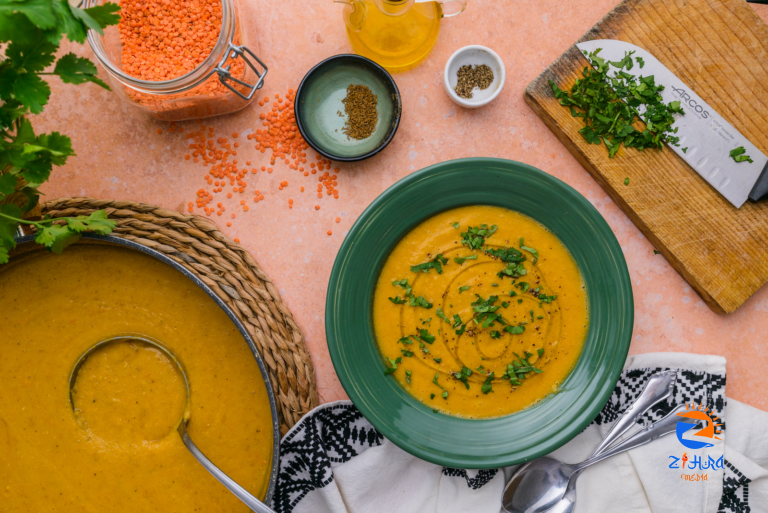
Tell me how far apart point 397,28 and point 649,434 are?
5.70 feet

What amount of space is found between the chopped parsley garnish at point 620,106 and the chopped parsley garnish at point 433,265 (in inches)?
28.6

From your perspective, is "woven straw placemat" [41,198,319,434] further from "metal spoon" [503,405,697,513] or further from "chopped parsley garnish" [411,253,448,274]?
"metal spoon" [503,405,697,513]

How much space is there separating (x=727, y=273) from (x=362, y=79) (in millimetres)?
1548

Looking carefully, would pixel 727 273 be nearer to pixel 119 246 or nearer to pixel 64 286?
pixel 119 246

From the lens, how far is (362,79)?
1.96 meters

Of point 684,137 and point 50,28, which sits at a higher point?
point 684,137

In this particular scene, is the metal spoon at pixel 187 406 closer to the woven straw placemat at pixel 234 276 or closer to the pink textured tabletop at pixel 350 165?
the woven straw placemat at pixel 234 276

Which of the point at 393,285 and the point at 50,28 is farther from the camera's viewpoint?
the point at 393,285

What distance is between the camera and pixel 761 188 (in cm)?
186

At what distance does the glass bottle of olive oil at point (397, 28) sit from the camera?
74.3 inches

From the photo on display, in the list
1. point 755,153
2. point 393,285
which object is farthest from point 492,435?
point 755,153

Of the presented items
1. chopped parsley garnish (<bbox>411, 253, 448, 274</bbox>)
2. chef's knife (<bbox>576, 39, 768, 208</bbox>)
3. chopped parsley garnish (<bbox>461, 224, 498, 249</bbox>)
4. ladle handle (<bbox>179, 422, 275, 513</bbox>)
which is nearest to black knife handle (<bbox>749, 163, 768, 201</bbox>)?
chef's knife (<bbox>576, 39, 768, 208</bbox>)

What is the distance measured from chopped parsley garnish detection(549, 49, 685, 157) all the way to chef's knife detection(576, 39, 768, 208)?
0.10ft

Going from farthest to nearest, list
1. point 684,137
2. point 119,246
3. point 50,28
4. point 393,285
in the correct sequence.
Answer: point 684,137, point 393,285, point 119,246, point 50,28
